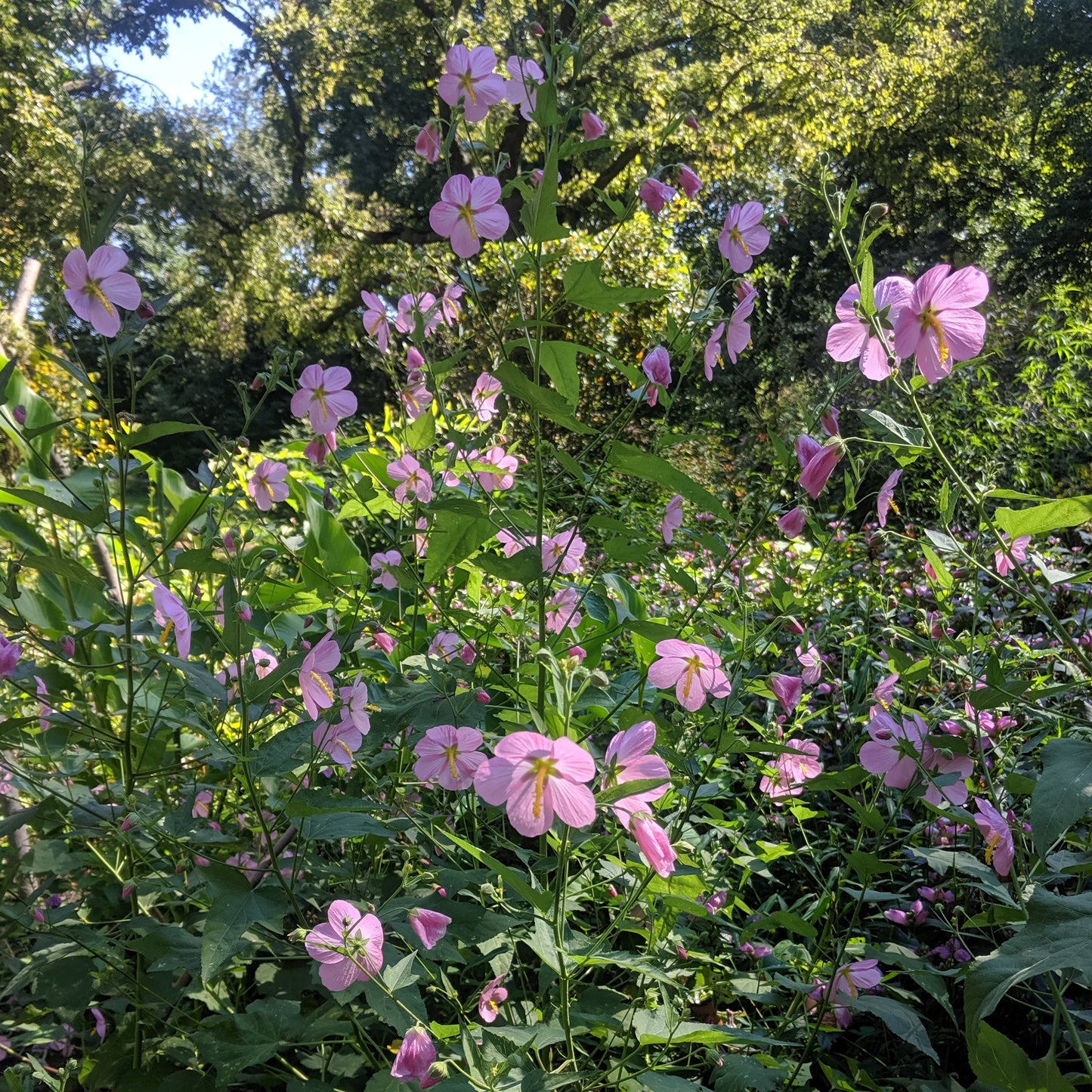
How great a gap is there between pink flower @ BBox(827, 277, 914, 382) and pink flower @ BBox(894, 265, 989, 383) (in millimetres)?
17

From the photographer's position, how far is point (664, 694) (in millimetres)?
1061

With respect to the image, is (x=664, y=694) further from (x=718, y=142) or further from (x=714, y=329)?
(x=718, y=142)

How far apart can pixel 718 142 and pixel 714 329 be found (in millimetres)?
8755

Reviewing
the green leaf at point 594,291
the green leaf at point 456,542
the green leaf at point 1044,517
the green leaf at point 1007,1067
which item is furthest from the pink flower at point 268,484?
the green leaf at point 1007,1067

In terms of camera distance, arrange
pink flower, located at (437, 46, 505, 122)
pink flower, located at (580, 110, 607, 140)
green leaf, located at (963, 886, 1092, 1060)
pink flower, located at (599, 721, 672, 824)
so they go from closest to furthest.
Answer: green leaf, located at (963, 886, 1092, 1060), pink flower, located at (599, 721, 672, 824), pink flower, located at (437, 46, 505, 122), pink flower, located at (580, 110, 607, 140)

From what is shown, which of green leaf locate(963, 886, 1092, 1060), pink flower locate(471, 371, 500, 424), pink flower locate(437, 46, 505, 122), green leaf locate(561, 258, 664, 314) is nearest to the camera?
green leaf locate(963, 886, 1092, 1060)

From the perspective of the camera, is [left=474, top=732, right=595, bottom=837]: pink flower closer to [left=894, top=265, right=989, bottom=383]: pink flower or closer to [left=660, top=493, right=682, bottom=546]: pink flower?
[left=894, top=265, right=989, bottom=383]: pink flower

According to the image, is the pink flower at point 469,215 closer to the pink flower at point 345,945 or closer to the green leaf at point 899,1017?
the pink flower at point 345,945

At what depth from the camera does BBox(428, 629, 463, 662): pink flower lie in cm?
127

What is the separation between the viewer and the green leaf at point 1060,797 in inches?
25.1

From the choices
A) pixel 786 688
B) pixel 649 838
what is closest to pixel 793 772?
pixel 786 688

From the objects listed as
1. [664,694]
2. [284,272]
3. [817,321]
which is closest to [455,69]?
[664,694]

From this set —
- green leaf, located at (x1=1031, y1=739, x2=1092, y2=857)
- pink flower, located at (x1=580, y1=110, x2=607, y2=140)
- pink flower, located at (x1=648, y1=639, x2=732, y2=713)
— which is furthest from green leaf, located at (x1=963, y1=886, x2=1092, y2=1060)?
pink flower, located at (x1=580, y1=110, x2=607, y2=140)

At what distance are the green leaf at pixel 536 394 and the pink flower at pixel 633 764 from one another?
0.29 metres
